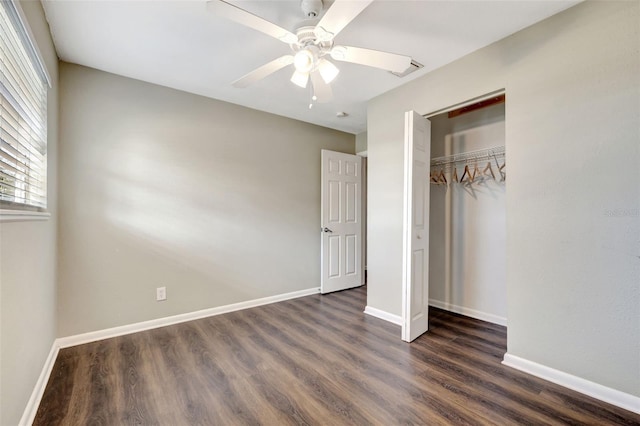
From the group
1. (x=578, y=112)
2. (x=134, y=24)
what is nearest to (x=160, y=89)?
(x=134, y=24)

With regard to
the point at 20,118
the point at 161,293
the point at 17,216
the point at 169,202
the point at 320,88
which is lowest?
the point at 161,293

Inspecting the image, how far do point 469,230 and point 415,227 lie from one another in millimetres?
1061

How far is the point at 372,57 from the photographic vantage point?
163cm

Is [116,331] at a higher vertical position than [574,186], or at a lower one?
lower

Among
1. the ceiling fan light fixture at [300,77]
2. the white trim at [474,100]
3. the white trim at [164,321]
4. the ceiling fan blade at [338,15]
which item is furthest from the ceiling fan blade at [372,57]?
the white trim at [164,321]

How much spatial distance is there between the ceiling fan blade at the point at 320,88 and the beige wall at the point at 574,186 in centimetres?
128

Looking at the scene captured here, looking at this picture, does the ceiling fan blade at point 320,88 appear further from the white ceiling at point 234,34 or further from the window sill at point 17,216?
the window sill at point 17,216

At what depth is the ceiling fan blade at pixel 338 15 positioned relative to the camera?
4.06 feet

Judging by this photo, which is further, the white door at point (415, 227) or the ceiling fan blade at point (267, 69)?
the white door at point (415, 227)

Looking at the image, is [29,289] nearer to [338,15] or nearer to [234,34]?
Answer: [234,34]

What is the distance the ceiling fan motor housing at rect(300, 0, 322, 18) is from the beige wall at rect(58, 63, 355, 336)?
1821 mm

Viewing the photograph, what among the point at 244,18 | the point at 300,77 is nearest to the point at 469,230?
the point at 300,77

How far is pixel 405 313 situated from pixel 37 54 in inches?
122

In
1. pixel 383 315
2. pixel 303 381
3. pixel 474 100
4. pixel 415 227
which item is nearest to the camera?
pixel 303 381
